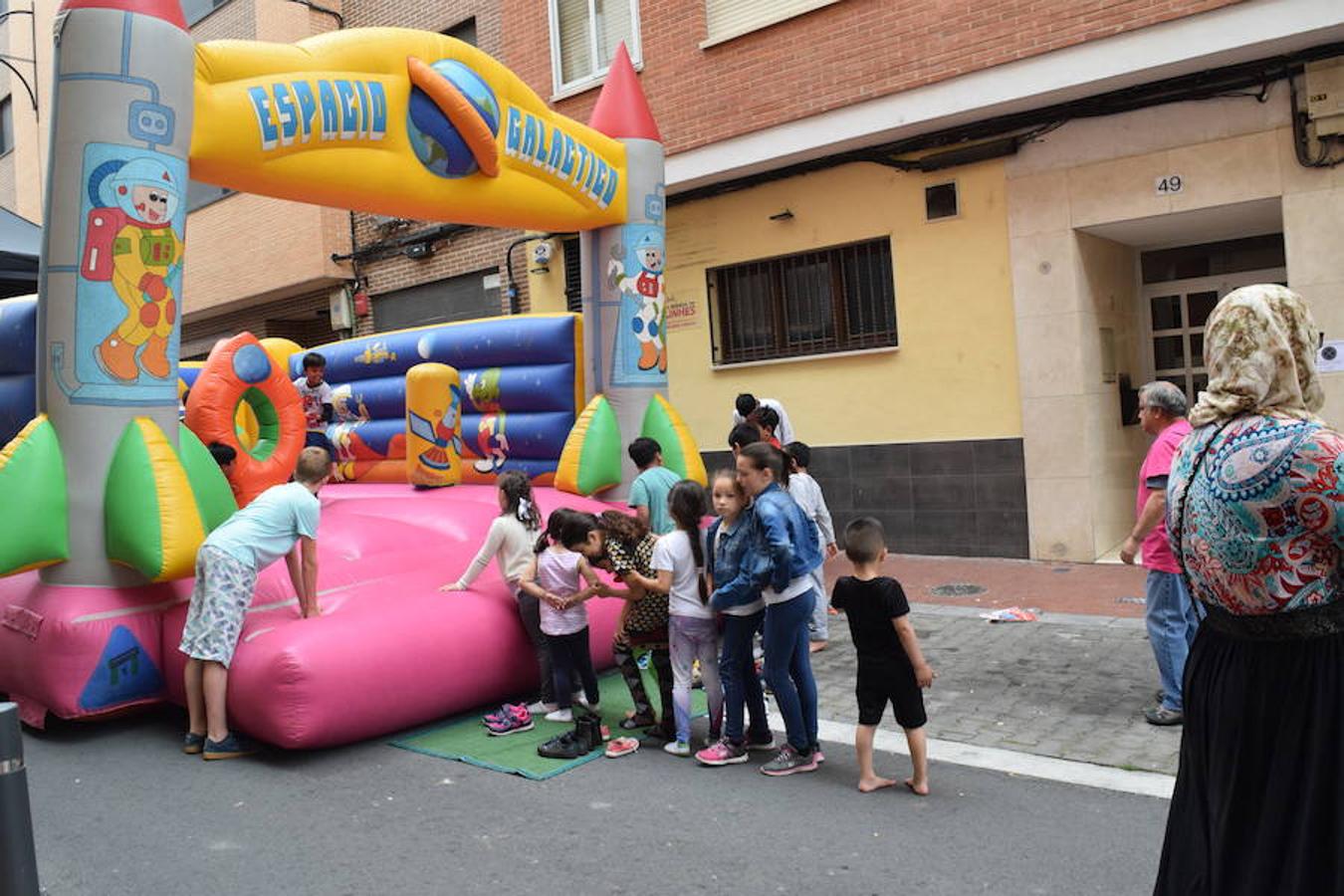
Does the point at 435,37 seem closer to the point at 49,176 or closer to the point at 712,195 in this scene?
the point at 49,176

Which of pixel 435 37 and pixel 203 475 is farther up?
pixel 435 37

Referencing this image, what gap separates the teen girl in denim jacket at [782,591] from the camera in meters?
4.83

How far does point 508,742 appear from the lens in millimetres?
5484

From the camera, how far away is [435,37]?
743cm

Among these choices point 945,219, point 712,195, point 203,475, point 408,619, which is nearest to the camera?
point 408,619

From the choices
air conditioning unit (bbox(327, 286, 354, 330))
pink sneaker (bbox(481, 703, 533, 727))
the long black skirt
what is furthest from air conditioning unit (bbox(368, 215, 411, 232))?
the long black skirt

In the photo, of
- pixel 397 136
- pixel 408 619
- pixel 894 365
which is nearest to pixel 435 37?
pixel 397 136

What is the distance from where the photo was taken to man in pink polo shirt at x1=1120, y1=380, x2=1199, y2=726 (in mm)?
5152

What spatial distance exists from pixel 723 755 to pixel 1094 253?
6.82 metres

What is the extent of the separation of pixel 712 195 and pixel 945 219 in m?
2.86

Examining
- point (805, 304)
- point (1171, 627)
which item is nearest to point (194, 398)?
point (805, 304)

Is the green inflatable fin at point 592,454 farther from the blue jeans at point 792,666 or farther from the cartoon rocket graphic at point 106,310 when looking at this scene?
the blue jeans at point 792,666

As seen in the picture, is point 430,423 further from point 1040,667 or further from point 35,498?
point 1040,667

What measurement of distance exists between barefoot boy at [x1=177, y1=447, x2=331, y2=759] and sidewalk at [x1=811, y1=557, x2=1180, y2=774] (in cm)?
289
